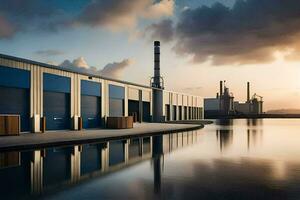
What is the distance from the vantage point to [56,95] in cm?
2956

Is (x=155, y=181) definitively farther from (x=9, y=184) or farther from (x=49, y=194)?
(x=9, y=184)

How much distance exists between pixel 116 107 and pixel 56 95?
41.9 feet

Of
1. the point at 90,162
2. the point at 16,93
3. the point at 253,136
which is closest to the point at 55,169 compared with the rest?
the point at 90,162

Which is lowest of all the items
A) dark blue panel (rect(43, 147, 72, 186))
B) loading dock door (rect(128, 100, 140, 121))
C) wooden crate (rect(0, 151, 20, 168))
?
wooden crate (rect(0, 151, 20, 168))

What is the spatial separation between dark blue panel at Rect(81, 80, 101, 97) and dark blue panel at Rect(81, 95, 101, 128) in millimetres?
452

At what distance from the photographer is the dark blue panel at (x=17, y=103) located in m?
24.2

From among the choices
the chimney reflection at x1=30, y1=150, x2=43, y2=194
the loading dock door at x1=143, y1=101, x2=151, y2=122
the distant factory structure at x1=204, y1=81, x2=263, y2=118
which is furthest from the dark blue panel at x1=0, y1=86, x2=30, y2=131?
the distant factory structure at x1=204, y1=81, x2=263, y2=118

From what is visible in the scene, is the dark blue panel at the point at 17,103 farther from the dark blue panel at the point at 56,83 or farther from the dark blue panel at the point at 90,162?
the dark blue panel at the point at 90,162

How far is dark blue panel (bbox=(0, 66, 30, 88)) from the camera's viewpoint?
23953mm

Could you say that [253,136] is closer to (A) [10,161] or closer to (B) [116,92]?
(A) [10,161]

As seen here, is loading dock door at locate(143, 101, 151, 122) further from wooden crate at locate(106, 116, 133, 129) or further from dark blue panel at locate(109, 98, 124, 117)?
wooden crate at locate(106, 116, 133, 129)

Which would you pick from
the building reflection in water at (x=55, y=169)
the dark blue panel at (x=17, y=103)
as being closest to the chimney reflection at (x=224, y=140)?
the building reflection in water at (x=55, y=169)

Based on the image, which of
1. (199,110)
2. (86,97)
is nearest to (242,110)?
(199,110)

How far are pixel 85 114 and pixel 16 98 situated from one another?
31.7 ft
